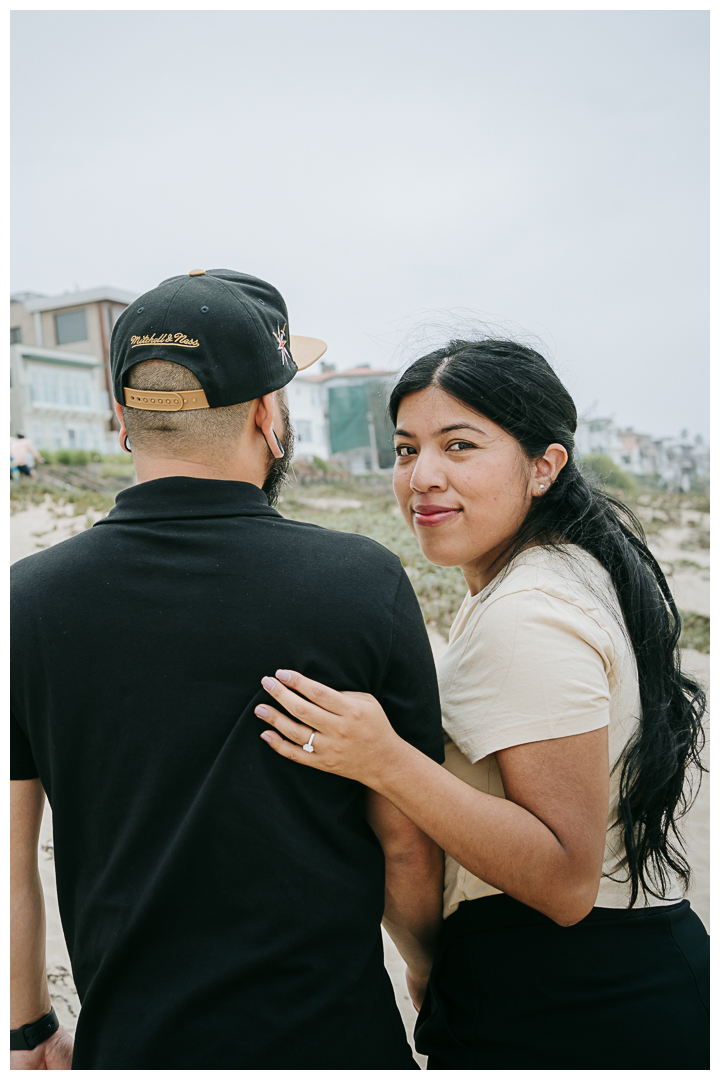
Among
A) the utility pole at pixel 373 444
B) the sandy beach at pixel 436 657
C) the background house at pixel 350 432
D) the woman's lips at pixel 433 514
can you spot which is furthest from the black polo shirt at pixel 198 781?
the utility pole at pixel 373 444

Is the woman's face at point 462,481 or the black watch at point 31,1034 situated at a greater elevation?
the woman's face at point 462,481

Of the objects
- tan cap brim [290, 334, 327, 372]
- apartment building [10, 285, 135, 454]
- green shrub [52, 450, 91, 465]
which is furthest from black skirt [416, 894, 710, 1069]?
apartment building [10, 285, 135, 454]

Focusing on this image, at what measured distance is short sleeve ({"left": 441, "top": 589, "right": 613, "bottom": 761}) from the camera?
52.1 inches

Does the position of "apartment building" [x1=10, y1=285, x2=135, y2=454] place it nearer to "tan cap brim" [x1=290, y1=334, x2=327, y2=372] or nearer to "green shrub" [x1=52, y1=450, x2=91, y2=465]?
"green shrub" [x1=52, y1=450, x2=91, y2=465]

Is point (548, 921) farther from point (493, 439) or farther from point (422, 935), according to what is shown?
point (493, 439)

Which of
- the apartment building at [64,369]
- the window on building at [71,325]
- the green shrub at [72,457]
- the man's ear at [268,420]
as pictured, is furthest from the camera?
the window on building at [71,325]

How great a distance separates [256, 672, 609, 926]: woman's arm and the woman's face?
531 mm

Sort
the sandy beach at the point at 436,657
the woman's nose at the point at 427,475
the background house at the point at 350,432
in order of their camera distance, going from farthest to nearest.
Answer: the background house at the point at 350,432 → the sandy beach at the point at 436,657 → the woman's nose at the point at 427,475

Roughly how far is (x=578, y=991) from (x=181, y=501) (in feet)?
4.11

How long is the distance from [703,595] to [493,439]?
13751 millimetres

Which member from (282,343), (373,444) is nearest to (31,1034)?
(282,343)

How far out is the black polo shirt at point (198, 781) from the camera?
3.75ft

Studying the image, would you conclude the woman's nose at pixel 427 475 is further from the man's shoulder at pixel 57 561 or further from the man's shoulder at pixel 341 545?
the man's shoulder at pixel 57 561

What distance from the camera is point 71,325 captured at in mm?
29047
